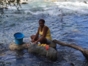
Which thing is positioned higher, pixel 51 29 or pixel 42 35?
pixel 42 35

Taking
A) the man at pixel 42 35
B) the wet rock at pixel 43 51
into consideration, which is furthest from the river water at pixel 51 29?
the man at pixel 42 35

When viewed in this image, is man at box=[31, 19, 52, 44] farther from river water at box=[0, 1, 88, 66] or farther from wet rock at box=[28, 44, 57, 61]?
river water at box=[0, 1, 88, 66]

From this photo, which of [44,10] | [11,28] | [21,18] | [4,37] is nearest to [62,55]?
[4,37]

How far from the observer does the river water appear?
29.0 ft

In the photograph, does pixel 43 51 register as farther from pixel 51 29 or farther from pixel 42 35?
pixel 51 29

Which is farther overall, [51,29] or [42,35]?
[51,29]

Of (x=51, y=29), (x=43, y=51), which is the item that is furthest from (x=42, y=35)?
(x=51, y=29)

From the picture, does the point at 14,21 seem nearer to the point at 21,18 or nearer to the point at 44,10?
the point at 21,18

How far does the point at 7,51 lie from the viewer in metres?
9.67

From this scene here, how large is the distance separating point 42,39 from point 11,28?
5.42 metres

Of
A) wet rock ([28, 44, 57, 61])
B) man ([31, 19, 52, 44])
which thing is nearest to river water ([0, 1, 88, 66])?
wet rock ([28, 44, 57, 61])

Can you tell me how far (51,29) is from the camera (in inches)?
550

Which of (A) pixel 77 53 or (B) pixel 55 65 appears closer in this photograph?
(B) pixel 55 65

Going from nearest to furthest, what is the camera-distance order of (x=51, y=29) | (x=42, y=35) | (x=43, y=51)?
1. (x=43, y=51)
2. (x=42, y=35)
3. (x=51, y=29)
